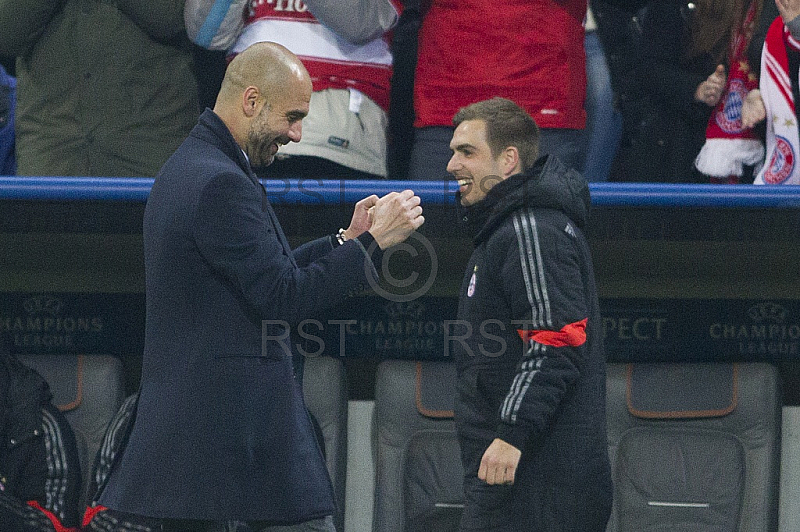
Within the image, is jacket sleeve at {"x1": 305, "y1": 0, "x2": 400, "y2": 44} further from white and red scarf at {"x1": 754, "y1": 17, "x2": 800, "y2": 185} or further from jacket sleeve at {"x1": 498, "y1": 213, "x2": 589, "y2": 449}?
white and red scarf at {"x1": 754, "y1": 17, "x2": 800, "y2": 185}

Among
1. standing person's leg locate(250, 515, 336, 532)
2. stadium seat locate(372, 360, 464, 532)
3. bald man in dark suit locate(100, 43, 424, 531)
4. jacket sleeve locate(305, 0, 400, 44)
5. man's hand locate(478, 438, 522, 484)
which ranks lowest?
stadium seat locate(372, 360, 464, 532)

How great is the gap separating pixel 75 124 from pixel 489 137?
4.50 ft

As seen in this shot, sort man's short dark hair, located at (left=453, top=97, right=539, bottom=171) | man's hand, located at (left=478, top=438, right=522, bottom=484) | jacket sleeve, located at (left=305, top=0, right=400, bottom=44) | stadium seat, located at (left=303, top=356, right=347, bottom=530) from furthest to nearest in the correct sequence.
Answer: stadium seat, located at (left=303, top=356, right=347, bottom=530) < jacket sleeve, located at (left=305, top=0, right=400, bottom=44) < man's short dark hair, located at (left=453, top=97, right=539, bottom=171) < man's hand, located at (left=478, top=438, right=522, bottom=484)

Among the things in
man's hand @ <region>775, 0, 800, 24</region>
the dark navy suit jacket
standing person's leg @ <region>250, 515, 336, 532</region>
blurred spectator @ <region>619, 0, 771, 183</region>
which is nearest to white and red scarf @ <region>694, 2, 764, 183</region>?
blurred spectator @ <region>619, 0, 771, 183</region>

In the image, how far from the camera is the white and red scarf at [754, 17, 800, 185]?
3.40 meters

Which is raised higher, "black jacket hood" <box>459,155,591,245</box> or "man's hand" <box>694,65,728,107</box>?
"man's hand" <box>694,65,728,107</box>

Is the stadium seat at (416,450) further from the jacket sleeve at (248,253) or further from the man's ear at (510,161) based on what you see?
the jacket sleeve at (248,253)

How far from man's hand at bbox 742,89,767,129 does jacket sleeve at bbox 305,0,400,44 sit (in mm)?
1077

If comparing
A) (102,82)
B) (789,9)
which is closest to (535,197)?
(789,9)

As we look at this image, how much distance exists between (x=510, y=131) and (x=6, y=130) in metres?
1.82

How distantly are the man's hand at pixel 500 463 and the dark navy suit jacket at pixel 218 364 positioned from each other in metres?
0.39

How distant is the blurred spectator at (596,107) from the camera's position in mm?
3631

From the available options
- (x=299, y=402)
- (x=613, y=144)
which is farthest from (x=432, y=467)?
(x=299, y=402)

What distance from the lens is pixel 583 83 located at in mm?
3432
